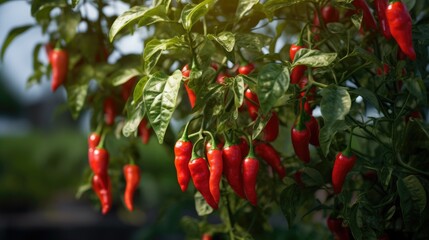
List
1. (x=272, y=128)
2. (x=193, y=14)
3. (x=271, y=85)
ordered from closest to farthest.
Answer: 1. (x=271, y=85)
2. (x=193, y=14)
3. (x=272, y=128)

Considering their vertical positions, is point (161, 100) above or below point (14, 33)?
above

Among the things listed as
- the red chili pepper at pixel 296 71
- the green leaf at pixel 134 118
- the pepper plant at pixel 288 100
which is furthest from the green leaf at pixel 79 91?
the red chili pepper at pixel 296 71

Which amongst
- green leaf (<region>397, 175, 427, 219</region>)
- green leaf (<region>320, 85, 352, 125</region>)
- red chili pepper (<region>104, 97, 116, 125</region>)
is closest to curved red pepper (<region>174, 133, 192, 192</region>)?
green leaf (<region>320, 85, 352, 125</region>)

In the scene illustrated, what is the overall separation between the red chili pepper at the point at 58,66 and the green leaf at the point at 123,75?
0.58 feet

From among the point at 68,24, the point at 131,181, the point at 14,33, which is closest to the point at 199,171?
the point at 131,181

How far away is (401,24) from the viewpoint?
0.94 meters

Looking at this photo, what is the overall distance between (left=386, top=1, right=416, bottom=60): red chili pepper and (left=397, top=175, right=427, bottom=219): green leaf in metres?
0.20

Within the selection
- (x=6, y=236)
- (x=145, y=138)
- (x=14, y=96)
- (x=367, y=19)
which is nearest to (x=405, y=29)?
(x=367, y=19)

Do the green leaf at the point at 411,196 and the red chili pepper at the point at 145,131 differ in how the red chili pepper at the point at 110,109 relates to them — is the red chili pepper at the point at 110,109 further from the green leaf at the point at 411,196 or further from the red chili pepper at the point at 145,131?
the green leaf at the point at 411,196

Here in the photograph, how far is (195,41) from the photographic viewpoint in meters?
1.04

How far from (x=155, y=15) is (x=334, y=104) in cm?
33

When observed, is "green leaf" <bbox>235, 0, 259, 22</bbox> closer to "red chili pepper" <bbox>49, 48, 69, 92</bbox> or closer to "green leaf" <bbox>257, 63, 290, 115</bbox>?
"green leaf" <bbox>257, 63, 290, 115</bbox>

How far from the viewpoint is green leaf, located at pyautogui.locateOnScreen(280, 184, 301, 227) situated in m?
1.07

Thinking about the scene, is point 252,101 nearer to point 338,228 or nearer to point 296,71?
point 296,71
